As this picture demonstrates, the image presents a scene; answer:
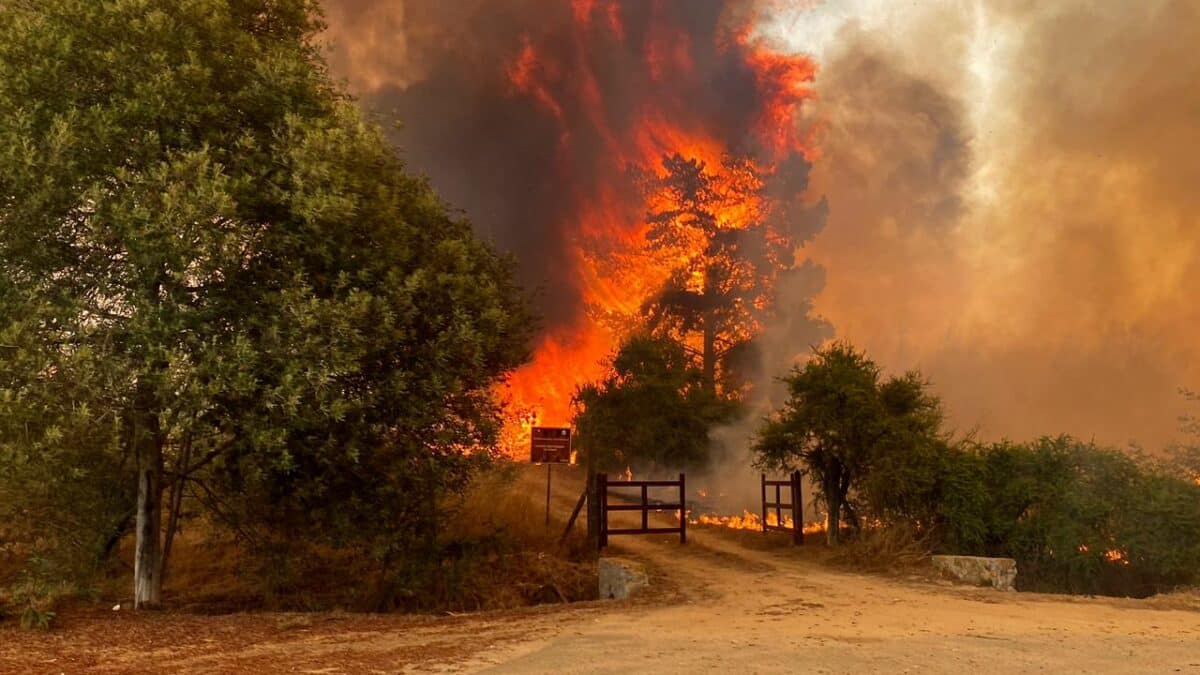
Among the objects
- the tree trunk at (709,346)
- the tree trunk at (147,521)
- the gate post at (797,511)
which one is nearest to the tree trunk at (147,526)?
the tree trunk at (147,521)

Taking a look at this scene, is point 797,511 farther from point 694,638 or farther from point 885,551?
point 694,638

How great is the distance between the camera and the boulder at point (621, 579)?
15116 millimetres

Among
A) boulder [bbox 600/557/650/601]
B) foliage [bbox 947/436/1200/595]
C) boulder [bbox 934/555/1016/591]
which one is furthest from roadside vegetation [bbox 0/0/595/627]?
foliage [bbox 947/436/1200/595]

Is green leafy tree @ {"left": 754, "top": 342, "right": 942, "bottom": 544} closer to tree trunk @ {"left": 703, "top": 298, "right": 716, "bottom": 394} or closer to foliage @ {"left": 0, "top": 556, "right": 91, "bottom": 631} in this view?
foliage @ {"left": 0, "top": 556, "right": 91, "bottom": 631}

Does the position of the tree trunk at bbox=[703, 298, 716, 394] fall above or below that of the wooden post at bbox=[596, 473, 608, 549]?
above

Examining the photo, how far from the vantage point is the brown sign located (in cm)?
2161

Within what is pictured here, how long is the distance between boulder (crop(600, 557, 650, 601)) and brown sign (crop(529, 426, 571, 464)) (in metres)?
5.25

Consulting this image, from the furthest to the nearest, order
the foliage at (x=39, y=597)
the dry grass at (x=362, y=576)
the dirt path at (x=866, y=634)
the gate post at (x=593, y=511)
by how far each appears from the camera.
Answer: the gate post at (x=593, y=511) < the dry grass at (x=362, y=576) < the foliage at (x=39, y=597) < the dirt path at (x=866, y=634)

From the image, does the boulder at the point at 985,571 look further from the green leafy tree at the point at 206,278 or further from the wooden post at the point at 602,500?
the green leafy tree at the point at 206,278

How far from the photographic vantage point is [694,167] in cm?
4809

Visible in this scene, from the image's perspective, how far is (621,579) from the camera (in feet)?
51.3

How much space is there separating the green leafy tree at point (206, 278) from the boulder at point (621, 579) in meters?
4.06

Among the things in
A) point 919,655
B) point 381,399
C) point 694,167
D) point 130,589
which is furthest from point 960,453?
point 694,167

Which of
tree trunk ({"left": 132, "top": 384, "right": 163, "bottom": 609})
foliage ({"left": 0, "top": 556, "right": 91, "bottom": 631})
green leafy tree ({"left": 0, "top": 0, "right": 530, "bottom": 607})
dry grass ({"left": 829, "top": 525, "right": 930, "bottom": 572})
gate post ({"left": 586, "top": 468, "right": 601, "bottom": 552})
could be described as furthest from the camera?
gate post ({"left": 586, "top": 468, "right": 601, "bottom": 552})
